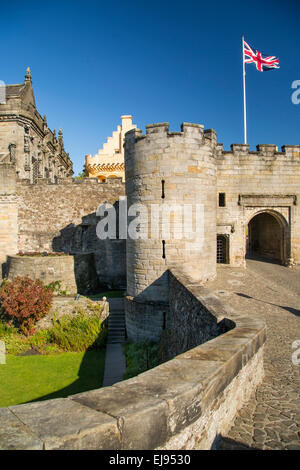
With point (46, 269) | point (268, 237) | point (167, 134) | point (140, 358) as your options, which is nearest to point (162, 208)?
point (167, 134)

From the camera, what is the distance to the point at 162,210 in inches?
418

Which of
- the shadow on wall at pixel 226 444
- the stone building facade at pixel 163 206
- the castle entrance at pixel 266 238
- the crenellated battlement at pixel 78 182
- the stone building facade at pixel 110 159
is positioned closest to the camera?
the shadow on wall at pixel 226 444

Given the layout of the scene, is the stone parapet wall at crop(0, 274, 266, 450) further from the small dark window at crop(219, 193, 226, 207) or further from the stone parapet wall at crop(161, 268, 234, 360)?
the small dark window at crop(219, 193, 226, 207)

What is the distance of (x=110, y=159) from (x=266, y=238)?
2281 cm

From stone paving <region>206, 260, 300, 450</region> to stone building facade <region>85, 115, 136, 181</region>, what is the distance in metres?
22.9

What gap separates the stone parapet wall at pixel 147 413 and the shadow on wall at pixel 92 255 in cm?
1569

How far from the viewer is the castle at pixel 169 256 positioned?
2.22 metres

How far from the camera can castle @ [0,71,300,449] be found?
2223 millimetres

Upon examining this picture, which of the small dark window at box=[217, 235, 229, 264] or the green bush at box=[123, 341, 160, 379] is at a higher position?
the small dark window at box=[217, 235, 229, 264]

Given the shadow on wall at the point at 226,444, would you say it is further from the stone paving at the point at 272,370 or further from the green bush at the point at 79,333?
the green bush at the point at 79,333

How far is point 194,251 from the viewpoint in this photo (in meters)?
11.0

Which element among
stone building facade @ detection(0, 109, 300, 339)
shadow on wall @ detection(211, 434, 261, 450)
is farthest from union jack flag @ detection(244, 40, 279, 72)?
shadow on wall @ detection(211, 434, 261, 450)

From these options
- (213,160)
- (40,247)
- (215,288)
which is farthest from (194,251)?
(40,247)

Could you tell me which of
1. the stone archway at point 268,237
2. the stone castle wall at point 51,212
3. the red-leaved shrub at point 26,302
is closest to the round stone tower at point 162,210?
the red-leaved shrub at point 26,302
